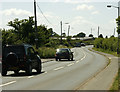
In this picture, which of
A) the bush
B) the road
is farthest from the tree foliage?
the road

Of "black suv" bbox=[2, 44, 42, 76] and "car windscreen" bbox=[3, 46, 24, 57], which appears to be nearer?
"black suv" bbox=[2, 44, 42, 76]

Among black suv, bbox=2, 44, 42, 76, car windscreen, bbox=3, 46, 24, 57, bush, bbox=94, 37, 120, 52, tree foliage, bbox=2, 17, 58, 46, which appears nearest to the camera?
black suv, bbox=2, 44, 42, 76

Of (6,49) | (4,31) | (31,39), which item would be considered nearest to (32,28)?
(31,39)

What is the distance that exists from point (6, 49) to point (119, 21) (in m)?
42.4

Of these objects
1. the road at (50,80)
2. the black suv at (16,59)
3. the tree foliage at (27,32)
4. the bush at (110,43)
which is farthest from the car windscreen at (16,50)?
the bush at (110,43)

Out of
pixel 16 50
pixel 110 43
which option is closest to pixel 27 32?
pixel 110 43

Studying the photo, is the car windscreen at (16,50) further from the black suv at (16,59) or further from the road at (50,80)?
the road at (50,80)

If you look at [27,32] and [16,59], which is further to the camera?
[27,32]

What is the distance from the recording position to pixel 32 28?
1925 inches

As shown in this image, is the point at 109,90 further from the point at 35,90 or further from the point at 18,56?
the point at 18,56

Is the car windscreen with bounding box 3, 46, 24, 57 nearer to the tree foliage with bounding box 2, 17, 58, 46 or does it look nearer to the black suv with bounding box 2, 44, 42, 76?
the black suv with bounding box 2, 44, 42, 76

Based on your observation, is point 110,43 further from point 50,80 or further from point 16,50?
point 50,80

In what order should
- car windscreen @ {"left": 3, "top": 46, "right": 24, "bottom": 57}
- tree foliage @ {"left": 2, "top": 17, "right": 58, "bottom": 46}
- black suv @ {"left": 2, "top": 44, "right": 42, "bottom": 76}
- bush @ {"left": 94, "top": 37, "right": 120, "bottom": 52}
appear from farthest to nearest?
1. bush @ {"left": 94, "top": 37, "right": 120, "bottom": 52}
2. tree foliage @ {"left": 2, "top": 17, "right": 58, "bottom": 46}
3. car windscreen @ {"left": 3, "top": 46, "right": 24, "bottom": 57}
4. black suv @ {"left": 2, "top": 44, "right": 42, "bottom": 76}

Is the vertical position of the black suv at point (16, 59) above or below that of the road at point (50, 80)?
above
